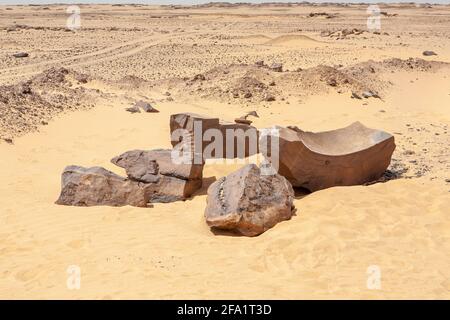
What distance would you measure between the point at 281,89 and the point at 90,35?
22.6 meters

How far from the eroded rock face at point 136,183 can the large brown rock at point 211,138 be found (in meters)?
0.58

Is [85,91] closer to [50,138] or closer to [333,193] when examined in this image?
[50,138]

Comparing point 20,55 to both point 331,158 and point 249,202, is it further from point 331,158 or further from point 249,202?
point 249,202

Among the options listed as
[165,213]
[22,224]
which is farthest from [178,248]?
[22,224]

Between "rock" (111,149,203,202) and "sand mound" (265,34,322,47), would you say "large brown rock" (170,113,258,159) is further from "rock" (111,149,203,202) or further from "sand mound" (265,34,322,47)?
"sand mound" (265,34,322,47)

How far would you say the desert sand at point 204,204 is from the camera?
528 centimetres

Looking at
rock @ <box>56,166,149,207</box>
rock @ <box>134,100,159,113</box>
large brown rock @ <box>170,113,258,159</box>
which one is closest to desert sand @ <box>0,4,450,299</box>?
rock @ <box>56,166,149,207</box>

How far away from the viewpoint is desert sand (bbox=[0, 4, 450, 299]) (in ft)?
17.3

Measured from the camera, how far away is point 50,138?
11156 millimetres

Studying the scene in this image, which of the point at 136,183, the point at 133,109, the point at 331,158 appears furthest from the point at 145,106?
the point at 331,158

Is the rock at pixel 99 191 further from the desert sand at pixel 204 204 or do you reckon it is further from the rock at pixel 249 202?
the rock at pixel 249 202

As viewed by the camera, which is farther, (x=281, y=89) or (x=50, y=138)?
(x=281, y=89)

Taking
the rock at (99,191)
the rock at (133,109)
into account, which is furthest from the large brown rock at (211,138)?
the rock at (133,109)

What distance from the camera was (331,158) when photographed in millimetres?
7840
